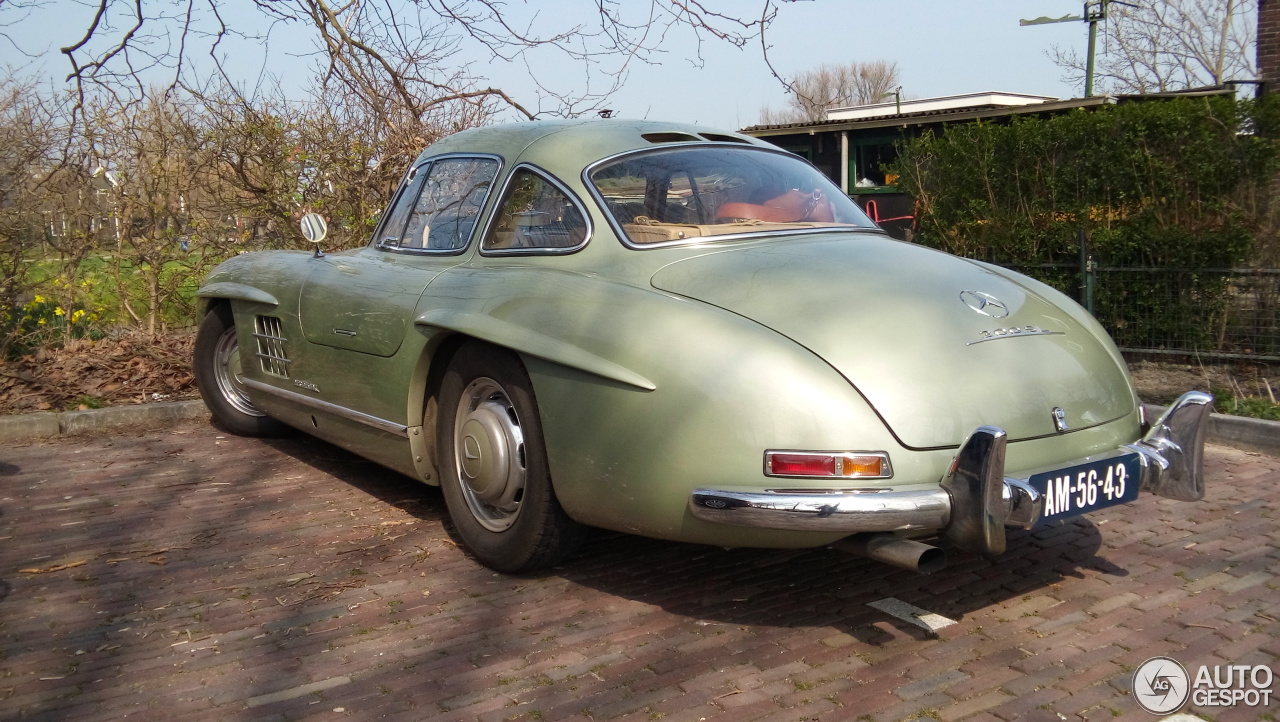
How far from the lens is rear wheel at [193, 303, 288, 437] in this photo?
6418 millimetres

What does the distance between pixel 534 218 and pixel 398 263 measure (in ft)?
2.90

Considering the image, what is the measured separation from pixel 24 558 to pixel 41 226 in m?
4.85

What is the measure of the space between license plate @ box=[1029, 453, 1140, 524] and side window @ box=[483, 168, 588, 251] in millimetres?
1829

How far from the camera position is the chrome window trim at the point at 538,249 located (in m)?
3.96

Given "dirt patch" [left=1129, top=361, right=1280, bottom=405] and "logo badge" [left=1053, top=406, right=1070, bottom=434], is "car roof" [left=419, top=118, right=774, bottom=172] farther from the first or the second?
"dirt patch" [left=1129, top=361, right=1280, bottom=405]

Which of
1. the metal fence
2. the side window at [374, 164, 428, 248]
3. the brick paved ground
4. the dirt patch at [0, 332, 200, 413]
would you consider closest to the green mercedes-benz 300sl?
the side window at [374, 164, 428, 248]

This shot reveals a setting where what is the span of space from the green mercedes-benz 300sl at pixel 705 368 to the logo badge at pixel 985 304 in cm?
1

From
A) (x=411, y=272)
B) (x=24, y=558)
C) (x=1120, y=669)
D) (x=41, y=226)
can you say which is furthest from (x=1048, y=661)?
(x=41, y=226)

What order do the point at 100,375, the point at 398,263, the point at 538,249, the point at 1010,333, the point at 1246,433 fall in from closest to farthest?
1. the point at 1010,333
2. the point at 538,249
3. the point at 398,263
4. the point at 1246,433
5. the point at 100,375

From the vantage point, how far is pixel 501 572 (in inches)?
157

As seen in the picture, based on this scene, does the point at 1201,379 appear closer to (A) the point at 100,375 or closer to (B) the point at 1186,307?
(B) the point at 1186,307

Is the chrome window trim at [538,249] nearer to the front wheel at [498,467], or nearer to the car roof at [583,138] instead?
the car roof at [583,138]

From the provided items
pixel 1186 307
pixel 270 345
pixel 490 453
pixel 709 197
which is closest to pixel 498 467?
pixel 490 453

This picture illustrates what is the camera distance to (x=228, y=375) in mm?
6438
